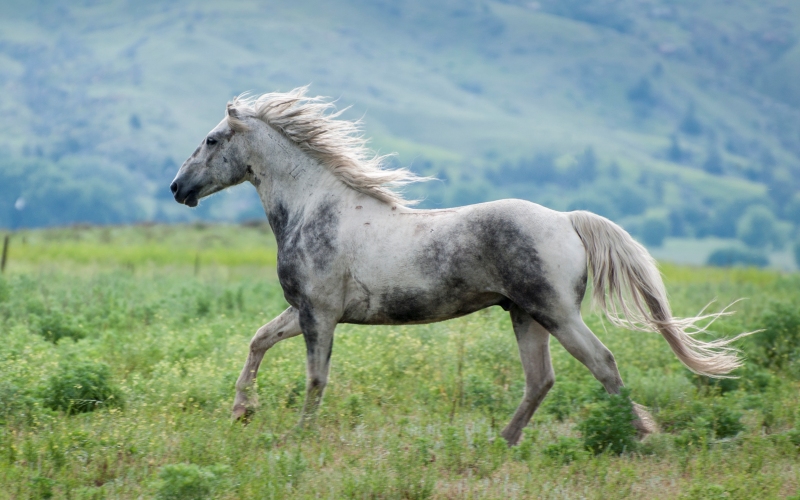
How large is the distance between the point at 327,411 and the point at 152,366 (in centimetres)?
228

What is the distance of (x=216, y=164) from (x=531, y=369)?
2917mm

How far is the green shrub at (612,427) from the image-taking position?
570cm

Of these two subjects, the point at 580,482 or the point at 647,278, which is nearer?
the point at 580,482

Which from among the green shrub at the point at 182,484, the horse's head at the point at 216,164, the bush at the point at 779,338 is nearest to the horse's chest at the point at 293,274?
the horse's head at the point at 216,164

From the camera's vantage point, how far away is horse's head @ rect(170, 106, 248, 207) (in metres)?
6.67

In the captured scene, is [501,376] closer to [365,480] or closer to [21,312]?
[365,480]

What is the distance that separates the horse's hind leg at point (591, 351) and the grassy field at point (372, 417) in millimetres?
163

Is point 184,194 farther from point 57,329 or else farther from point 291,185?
point 57,329

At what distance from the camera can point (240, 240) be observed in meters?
31.8

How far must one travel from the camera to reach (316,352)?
621cm

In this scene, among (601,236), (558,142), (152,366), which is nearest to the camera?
(601,236)

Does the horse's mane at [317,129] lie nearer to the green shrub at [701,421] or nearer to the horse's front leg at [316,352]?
the horse's front leg at [316,352]

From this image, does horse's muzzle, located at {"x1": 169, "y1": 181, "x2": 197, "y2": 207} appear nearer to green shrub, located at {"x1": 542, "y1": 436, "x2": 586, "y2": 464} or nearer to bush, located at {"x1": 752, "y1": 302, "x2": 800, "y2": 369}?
green shrub, located at {"x1": 542, "y1": 436, "x2": 586, "y2": 464}

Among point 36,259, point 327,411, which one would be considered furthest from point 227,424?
point 36,259
